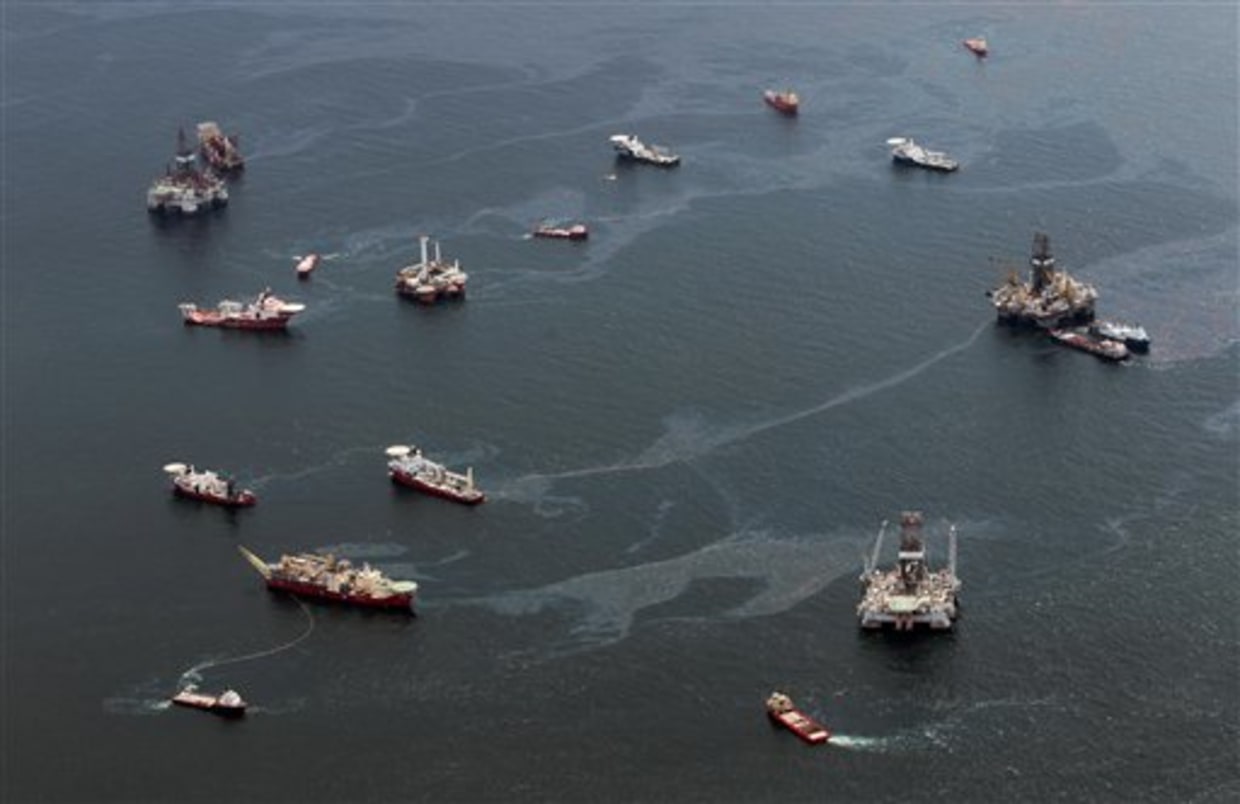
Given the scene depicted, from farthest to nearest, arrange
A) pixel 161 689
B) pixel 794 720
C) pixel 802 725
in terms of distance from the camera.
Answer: pixel 161 689 < pixel 794 720 < pixel 802 725

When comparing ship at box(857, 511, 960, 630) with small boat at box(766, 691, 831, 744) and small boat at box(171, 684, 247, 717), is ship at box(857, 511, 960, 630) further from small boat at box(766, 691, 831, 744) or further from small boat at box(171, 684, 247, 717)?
small boat at box(171, 684, 247, 717)

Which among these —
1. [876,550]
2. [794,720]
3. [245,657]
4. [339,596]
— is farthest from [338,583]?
[876,550]

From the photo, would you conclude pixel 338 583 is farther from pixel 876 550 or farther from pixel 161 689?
pixel 876 550

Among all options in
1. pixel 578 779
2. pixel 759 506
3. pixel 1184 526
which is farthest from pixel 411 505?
pixel 1184 526

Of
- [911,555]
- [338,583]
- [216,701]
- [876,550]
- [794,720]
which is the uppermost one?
[911,555]

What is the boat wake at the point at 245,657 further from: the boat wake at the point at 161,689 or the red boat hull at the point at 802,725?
the red boat hull at the point at 802,725

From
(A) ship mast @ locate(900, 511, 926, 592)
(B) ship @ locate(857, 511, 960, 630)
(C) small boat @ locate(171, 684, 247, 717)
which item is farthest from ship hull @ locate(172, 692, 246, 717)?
(A) ship mast @ locate(900, 511, 926, 592)
